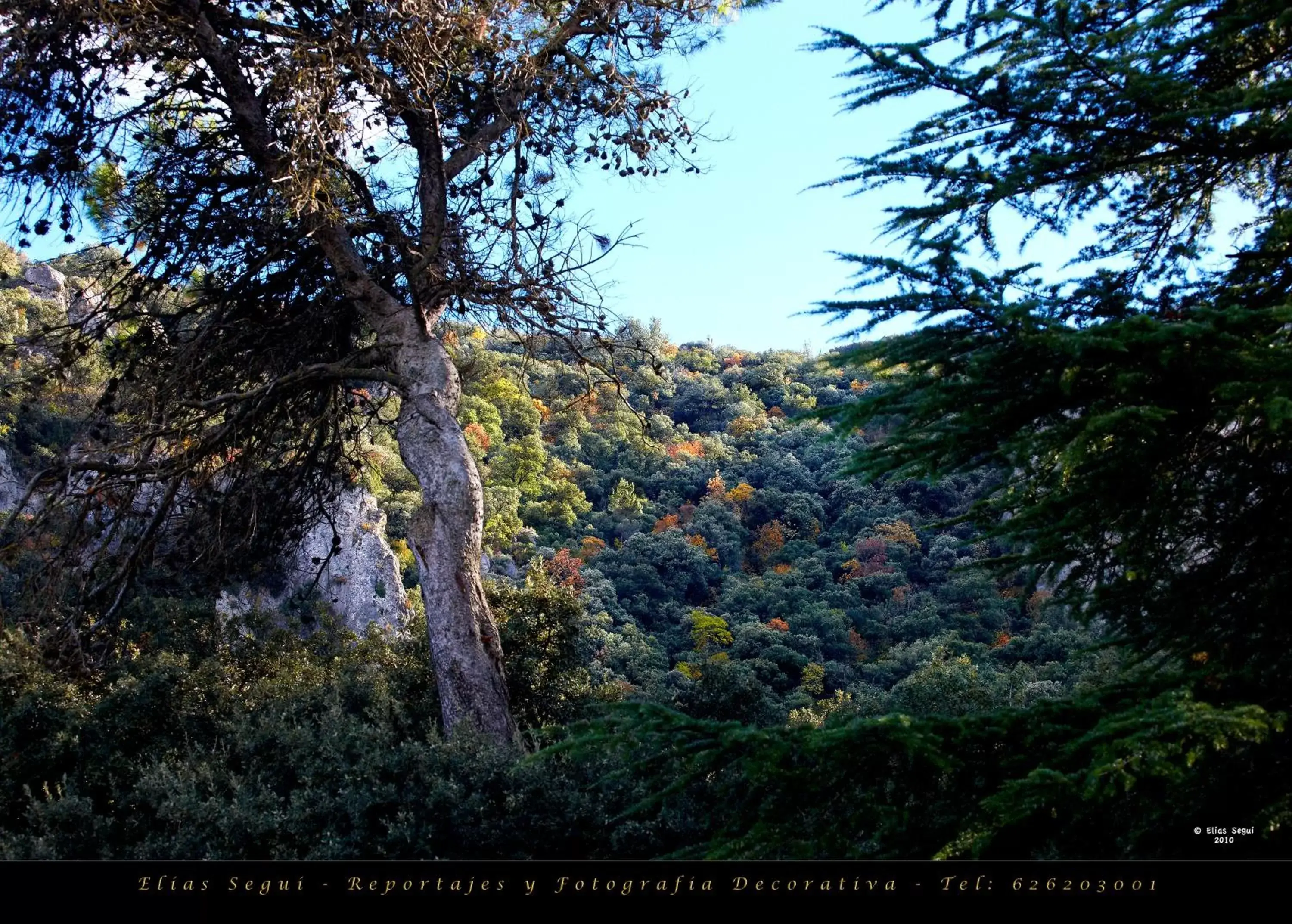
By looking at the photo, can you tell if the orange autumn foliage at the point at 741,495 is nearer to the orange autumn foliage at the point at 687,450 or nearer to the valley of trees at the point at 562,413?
the orange autumn foliage at the point at 687,450

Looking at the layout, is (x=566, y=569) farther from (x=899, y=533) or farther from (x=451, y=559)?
(x=451, y=559)

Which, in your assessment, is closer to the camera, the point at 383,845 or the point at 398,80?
the point at 383,845

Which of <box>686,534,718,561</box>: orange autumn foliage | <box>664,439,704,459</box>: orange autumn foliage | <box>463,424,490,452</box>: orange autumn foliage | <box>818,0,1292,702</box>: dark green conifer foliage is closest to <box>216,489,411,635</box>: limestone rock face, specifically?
<box>818,0,1292,702</box>: dark green conifer foliage

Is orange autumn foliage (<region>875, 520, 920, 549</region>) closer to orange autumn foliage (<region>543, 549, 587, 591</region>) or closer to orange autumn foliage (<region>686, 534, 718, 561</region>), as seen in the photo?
orange autumn foliage (<region>686, 534, 718, 561</region>)

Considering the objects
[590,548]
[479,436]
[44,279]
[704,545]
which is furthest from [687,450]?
[44,279]

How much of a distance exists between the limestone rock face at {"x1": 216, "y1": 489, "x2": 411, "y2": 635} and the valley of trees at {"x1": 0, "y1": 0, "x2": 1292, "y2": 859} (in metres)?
0.43

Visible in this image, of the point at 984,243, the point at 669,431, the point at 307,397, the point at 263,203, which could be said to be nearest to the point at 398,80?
the point at 263,203

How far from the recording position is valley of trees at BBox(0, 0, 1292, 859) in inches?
119

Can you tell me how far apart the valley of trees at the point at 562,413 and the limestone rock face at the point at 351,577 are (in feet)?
1.41

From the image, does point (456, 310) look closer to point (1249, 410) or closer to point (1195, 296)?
point (1195, 296)

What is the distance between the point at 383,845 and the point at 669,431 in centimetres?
2977

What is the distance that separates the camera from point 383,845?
5.39 meters

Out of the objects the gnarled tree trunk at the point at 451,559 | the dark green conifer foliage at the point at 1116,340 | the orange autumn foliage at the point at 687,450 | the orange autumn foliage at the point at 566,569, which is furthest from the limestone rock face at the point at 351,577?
the orange autumn foliage at the point at 687,450

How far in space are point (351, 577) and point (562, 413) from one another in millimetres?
5901
